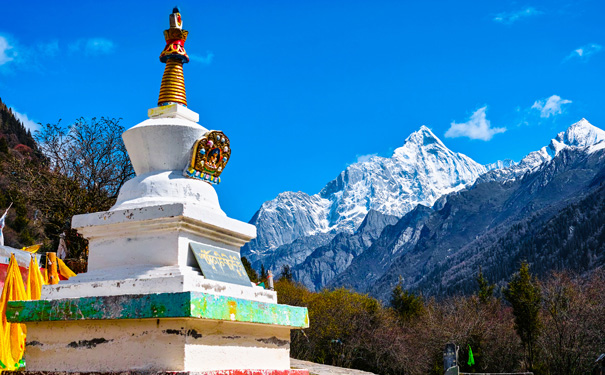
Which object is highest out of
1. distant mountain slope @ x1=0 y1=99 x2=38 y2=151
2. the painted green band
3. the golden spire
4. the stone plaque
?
distant mountain slope @ x1=0 y1=99 x2=38 y2=151

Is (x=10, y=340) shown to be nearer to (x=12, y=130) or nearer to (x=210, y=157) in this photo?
(x=210, y=157)

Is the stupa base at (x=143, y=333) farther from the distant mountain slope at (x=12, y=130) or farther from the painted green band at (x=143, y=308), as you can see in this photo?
the distant mountain slope at (x=12, y=130)

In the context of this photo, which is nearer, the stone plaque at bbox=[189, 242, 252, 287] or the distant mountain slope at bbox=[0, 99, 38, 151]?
the stone plaque at bbox=[189, 242, 252, 287]

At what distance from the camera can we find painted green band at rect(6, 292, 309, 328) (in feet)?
14.5

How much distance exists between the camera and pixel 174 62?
6.43 meters

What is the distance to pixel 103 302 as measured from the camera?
4.62 m

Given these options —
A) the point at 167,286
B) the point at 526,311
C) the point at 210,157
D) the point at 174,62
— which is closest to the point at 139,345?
the point at 167,286

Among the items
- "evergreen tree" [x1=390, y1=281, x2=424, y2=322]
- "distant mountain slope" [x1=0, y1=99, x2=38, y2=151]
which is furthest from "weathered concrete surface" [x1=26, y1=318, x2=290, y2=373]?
"distant mountain slope" [x1=0, y1=99, x2=38, y2=151]

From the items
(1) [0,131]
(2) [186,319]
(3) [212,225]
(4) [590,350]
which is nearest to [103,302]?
(2) [186,319]

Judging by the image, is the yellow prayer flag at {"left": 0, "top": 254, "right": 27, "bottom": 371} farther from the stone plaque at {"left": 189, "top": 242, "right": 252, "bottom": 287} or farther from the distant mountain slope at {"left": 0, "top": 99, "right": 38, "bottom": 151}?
the distant mountain slope at {"left": 0, "top": 99, "right": 38, "bottom": 151}

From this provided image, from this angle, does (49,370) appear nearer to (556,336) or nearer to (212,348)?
(212,348)

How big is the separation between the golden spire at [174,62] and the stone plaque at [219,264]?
1806 millimetres

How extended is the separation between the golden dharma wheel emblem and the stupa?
11mm

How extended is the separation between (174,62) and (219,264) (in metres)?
2.39
